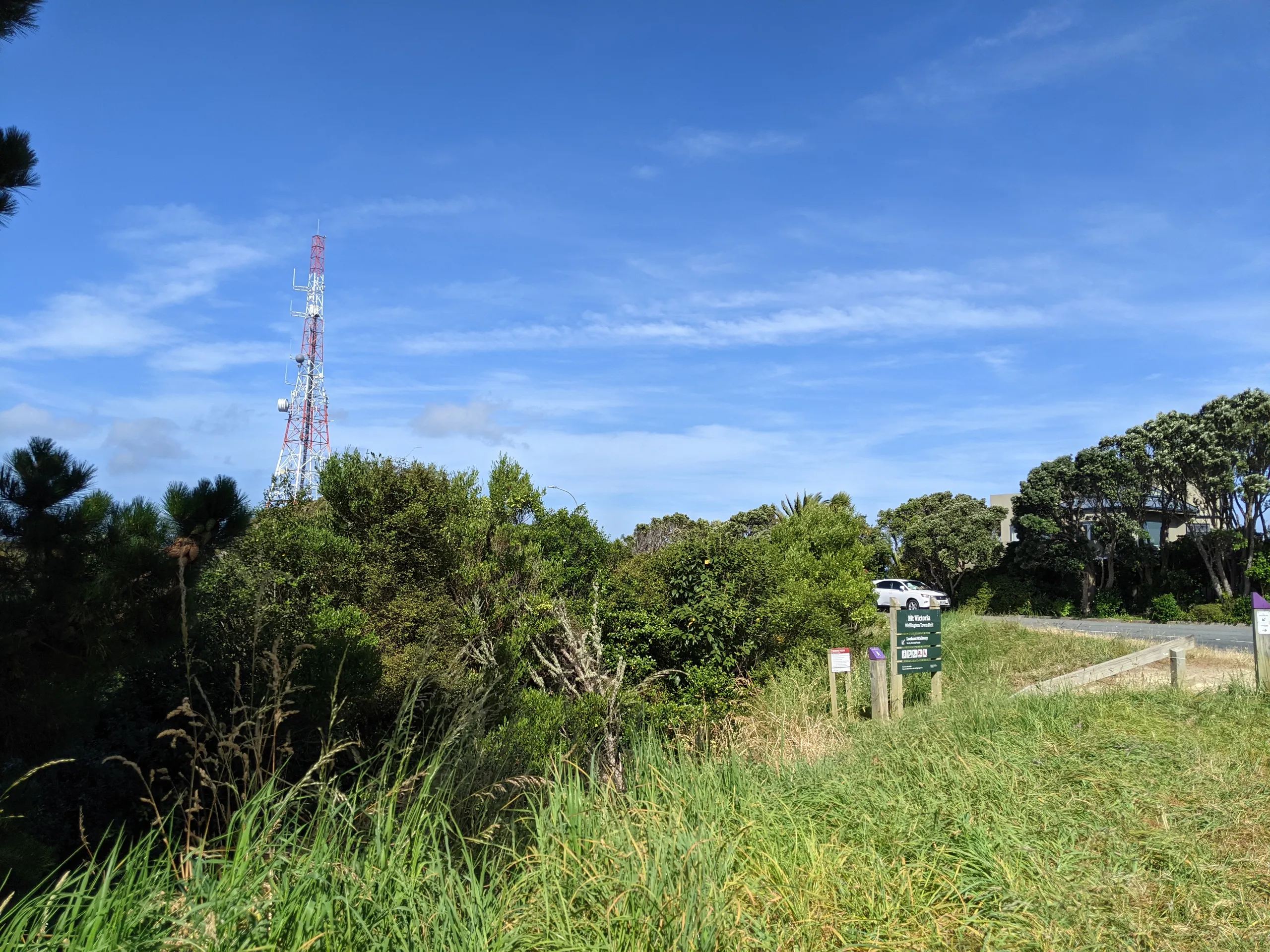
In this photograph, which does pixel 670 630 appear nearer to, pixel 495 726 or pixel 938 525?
pixel 495 726

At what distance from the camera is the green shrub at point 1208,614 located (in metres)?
28.3

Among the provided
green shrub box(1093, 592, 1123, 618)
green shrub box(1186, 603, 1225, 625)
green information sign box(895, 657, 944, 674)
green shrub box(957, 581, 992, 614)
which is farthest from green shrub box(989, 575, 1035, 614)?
green information sign box(895, 657, 944, 674)

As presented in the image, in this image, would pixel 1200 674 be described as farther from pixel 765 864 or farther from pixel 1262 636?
pixel 765 864

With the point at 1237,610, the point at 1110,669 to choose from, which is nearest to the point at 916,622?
the point at 1110,669

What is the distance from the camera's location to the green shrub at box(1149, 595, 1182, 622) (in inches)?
1165

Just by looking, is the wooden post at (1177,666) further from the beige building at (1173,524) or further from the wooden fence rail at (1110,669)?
the beige building at (1173,524)

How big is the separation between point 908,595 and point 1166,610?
8.00 m

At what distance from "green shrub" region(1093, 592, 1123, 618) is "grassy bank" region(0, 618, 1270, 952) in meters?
27.4

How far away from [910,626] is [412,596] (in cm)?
554

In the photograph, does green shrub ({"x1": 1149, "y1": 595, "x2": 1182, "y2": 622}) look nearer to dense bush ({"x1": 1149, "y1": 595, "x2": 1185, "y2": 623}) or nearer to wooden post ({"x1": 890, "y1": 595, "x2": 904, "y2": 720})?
dense bush ({"x1": 1149, "y1": 595, "x2": 1185, "y2": 623})

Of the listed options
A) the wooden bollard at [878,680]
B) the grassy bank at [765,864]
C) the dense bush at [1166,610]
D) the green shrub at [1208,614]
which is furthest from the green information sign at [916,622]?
the dense bush at [1166,610]

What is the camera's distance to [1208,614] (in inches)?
1134

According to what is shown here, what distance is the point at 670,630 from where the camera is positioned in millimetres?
11320

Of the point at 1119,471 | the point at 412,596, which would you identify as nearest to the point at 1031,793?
the point at 412,596
